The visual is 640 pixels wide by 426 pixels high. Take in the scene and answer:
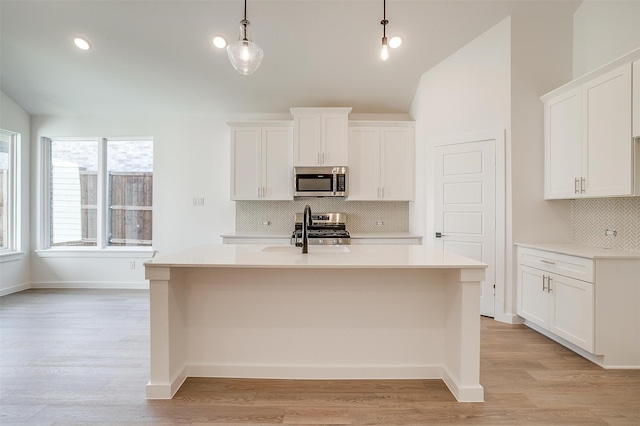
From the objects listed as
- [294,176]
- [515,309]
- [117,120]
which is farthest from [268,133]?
[515,309]

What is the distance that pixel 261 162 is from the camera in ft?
14.7

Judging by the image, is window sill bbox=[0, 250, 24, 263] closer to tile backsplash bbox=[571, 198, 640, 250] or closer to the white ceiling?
the white ceiling

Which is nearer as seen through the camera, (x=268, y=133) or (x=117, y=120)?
(x=268, y=133)

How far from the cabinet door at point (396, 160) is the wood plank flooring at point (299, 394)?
2.24 meters

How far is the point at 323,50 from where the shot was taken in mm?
3814

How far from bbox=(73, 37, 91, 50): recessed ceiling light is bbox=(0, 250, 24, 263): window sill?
2.94m

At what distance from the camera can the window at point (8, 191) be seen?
4.59 metres

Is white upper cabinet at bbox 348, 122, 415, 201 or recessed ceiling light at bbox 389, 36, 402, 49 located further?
white upper cabinet at bbox 348, 122, 415, 201

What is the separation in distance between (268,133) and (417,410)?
3.59 metres

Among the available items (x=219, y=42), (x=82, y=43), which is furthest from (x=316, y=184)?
(x=82, y=43)

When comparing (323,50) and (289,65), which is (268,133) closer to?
(289,65)

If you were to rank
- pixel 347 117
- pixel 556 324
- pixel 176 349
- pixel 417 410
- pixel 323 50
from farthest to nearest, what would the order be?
pixel 347 117
pixel 323 50
pixel 556 324
pixel 176 349
pixel 417 410

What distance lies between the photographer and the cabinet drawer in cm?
255

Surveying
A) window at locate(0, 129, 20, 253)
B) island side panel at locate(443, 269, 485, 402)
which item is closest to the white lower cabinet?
island side panel at locate(443, 269, 485, 402)
